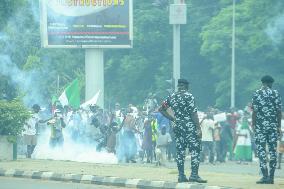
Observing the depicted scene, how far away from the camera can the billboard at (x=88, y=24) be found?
132 ft

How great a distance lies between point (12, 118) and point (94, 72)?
18362 millimetres

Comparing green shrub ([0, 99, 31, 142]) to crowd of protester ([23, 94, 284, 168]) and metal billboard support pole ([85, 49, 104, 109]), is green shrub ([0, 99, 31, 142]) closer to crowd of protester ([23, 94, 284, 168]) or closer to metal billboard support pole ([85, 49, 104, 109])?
crowd of protester ([23, 94, 284, 168])

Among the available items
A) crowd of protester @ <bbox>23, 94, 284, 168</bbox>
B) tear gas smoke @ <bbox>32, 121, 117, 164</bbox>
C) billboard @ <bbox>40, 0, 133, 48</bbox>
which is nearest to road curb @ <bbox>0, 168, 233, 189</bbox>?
tear gas smoke @ <bbox>32, 121, 117, 164</bbox>

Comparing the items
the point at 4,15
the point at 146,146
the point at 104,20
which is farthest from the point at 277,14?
the point at 4,15

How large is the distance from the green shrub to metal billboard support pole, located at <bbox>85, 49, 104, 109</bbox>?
1657 centimetres

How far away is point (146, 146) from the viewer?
29734 millimetres

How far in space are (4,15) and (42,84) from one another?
3531cm

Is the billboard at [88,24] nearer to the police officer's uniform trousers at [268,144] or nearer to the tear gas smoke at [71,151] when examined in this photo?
the tear gas smoke at [71,151]

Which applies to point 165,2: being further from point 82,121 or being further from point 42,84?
point 82,121

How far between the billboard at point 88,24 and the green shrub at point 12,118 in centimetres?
1510

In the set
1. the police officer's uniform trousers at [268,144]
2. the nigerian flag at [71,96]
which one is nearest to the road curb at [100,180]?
the police officer's uniform trousers at [268,144]

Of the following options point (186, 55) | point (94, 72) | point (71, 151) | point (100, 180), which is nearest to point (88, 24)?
point (94, 72)

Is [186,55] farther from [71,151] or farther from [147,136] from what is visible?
[71,151]

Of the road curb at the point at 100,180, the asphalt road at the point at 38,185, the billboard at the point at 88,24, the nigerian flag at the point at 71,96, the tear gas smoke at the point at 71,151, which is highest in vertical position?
the billboard at the point at 88,24
